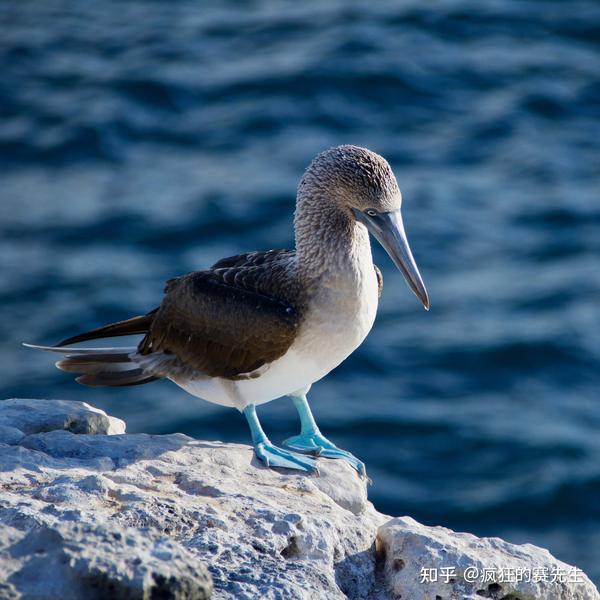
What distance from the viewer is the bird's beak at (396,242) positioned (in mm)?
7094

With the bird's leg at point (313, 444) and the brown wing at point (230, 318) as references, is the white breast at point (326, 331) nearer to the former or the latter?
the brown wing at point (230, 318)

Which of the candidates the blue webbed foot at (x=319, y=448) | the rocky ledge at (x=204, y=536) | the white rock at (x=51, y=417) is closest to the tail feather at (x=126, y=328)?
the white rock at (x=51, y=417)

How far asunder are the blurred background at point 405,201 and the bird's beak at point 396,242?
185 inches

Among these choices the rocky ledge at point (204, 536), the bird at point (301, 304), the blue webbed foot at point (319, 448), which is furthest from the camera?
the blue webbed foot at point (319, 448)

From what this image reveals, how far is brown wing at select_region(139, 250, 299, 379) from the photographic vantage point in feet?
23.4

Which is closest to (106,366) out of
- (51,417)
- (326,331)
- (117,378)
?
(117,378)

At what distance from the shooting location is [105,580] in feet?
14.5

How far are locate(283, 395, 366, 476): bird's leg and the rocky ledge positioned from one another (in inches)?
14.8

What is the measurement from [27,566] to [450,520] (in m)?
7.23

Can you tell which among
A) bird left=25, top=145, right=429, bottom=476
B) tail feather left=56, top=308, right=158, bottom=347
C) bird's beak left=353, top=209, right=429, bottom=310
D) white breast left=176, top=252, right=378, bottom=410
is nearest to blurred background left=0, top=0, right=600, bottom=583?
tail feather left=56, top=308, right=158, bottom=347

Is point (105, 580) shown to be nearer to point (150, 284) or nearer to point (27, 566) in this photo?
point (27, 566)

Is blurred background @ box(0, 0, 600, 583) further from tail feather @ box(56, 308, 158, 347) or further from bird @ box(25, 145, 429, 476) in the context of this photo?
bird @ box(25, 145, 429, 476)

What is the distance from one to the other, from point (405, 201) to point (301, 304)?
784 cm

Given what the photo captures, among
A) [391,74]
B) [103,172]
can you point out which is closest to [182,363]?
[103,172]
